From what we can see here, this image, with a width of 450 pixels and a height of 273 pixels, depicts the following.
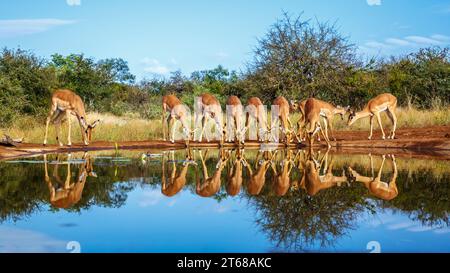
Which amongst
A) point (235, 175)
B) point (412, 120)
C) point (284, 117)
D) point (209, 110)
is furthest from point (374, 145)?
point (235, 175)

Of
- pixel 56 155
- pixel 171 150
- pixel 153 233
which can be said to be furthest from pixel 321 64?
pixel 153 233

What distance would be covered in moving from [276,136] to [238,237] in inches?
583

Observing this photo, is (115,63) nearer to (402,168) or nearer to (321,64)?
(321,64)

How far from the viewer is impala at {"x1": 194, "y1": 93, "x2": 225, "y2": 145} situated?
19.2 metres

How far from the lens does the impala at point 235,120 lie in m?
19.2

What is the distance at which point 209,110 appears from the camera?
64.0 ft

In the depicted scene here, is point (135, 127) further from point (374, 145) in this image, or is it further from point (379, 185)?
point (379, 185)

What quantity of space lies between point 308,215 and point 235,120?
12.6 metres

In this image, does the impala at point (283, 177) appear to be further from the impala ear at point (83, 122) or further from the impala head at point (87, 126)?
the impala ear at point (83, 122)

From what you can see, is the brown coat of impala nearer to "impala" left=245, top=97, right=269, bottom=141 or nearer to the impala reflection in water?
the impala reflection in water

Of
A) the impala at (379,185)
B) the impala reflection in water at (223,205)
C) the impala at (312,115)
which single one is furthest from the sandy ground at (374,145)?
the impala at (379,185)

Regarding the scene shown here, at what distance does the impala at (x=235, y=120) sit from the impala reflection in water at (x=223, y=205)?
199 inches

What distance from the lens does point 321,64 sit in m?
28.5

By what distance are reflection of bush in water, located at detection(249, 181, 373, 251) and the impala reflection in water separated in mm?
13
